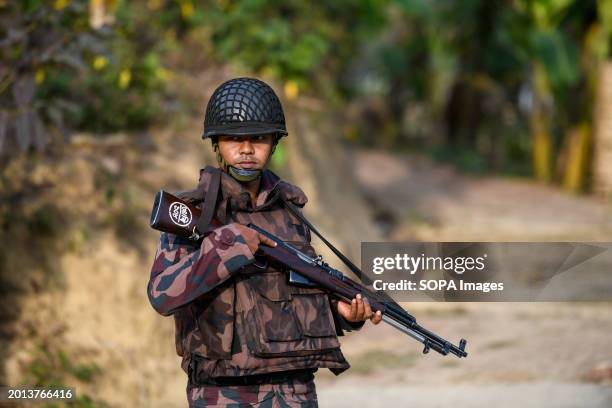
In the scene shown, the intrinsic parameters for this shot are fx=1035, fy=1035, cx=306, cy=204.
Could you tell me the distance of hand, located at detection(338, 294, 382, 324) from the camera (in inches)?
128

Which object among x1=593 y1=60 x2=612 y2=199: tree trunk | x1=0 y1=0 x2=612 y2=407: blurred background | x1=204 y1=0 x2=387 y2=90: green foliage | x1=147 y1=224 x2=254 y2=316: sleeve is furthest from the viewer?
x1=593 y1=60 x2=612 y2=199: tree trunk

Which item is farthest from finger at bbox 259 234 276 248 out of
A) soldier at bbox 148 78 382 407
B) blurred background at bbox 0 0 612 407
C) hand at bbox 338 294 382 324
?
blurred background at bbox 0 0 612 407

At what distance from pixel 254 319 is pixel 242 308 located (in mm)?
51

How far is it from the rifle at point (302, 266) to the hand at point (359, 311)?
0.02m

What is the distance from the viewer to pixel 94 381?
696 cm

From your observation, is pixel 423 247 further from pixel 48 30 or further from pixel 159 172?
pixel 159 172

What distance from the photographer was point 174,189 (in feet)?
28.0

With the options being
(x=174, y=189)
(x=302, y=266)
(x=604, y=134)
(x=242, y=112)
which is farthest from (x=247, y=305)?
(x=604, y=134)

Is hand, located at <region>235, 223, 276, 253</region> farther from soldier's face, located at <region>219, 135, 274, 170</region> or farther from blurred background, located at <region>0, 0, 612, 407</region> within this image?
blurred background, located at <region>0, 0, 612, 407</region>

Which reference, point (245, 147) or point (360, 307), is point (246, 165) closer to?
Result: point (245, 147)

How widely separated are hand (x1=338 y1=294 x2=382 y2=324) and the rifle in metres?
0.02

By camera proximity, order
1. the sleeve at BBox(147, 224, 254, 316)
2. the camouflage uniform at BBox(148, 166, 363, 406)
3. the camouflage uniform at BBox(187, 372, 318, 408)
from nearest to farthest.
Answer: the sleeve at BBox(147, 224, 254, 316) → the camouflage uniform at BBox(148, 166, 363, 406) → the camouflage uniform at BBox(187, 372, 318, 408)

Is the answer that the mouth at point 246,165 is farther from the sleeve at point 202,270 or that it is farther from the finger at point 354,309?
the finger at point 354,309

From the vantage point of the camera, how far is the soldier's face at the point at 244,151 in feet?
10.5
